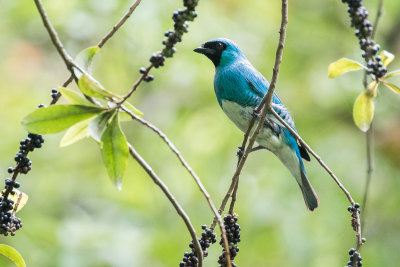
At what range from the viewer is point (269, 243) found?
5.62 metres

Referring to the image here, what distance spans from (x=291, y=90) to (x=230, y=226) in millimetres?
4948

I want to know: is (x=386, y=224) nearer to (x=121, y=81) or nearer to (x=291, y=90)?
(x=291, y=90)

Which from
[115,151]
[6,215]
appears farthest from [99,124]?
[6,215]

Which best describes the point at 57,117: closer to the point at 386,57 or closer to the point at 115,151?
the point at 115,151

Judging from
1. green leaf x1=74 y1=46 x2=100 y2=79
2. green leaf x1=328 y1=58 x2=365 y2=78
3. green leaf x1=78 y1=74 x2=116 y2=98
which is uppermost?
green leaf x1=328 y1=58 x2=365 y2=78

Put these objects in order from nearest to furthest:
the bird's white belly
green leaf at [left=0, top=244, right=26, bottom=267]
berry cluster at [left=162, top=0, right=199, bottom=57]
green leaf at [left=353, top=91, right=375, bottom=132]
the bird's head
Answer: berry cluster at [left=162, top=0, right=199, bottom=57] < green leaf at [left=0, top=244, right=26, bottom=267] < green leaf at [left=353, top=91, right=375, bottom=132] < the bird's white belly < the bird's head

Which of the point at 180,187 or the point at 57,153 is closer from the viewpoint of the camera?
the point at 180,187

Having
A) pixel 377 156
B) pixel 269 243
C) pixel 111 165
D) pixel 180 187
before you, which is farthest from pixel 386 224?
pixel 111 165

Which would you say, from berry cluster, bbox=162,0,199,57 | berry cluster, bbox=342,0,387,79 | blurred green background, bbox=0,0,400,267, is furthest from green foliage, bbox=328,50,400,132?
blurred green background, bbox=0,0,400,267

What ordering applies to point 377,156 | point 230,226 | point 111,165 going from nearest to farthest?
point 111,165
point 230,226
point 377,156

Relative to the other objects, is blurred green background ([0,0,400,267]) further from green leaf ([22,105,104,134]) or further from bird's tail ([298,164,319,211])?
green leaf ([22,105,104,134])

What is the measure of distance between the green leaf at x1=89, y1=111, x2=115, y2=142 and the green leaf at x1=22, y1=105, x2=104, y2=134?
0.03 meters

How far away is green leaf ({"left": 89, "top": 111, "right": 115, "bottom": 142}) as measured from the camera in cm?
171

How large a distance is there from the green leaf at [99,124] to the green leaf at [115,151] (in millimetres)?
22
